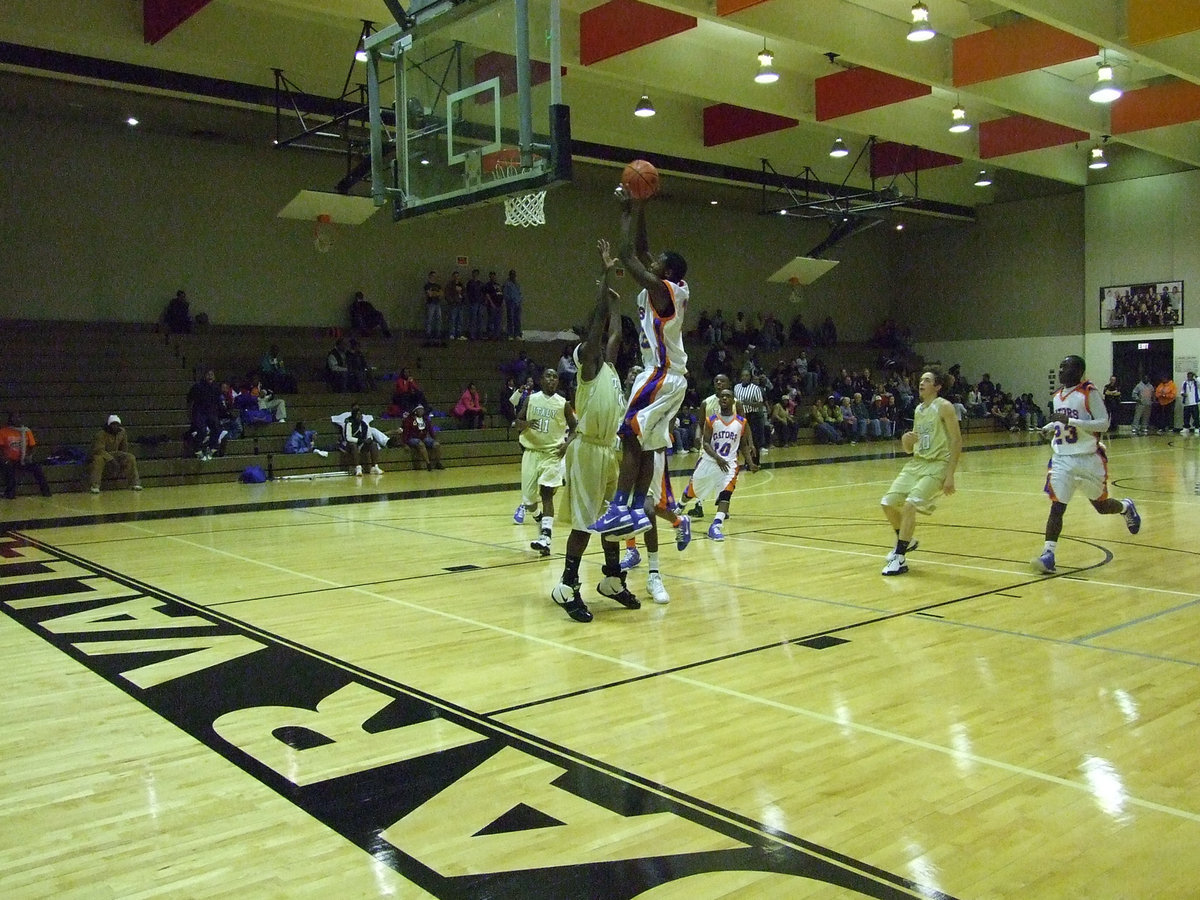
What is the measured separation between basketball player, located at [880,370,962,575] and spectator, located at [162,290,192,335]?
1575cm

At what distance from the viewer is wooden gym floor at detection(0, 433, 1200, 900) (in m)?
2.95

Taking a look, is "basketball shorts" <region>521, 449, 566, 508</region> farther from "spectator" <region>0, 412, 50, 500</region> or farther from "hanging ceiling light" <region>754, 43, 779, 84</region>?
"spectator" <region>0, 412, 50, 500</region>

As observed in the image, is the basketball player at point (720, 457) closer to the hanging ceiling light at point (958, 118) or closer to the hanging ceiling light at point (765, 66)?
the hanging ceiling light at point (765, 66)

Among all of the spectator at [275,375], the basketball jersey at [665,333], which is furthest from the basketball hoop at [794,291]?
the basketball jersey at [665,333]

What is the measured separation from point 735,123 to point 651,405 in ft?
48.2

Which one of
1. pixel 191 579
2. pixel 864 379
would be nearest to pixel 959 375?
pixel 864 379

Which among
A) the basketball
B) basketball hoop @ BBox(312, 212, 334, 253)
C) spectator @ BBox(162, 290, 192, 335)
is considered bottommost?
the basketball

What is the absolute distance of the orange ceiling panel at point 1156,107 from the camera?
1811 cm

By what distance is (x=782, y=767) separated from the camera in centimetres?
367

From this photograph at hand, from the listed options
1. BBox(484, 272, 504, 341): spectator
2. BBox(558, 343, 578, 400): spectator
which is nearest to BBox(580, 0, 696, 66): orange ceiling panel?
BBox(558, 343, 578, 400): spectator

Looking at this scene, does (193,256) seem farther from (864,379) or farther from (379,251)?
(864,379)

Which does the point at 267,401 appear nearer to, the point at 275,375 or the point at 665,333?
the point at 275,375

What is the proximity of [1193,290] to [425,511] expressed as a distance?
22.9 meters

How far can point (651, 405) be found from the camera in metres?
6.43
